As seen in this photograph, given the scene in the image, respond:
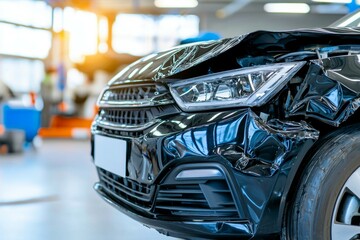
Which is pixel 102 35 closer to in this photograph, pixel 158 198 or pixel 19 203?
pixel 19 203

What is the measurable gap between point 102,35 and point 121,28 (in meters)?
0.83

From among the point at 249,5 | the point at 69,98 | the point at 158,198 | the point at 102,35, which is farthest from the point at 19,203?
the point at 249,5

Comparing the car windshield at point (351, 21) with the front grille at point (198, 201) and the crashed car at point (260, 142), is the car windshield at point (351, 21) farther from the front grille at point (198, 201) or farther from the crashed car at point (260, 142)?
the front grille at point (198, 201)

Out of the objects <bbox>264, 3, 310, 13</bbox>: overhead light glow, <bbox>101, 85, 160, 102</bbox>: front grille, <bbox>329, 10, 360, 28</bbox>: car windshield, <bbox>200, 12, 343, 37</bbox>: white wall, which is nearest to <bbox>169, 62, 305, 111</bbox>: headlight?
<bbox>101, 85, 160, 102</bbox>: front grille

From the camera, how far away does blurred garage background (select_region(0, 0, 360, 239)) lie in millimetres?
2590

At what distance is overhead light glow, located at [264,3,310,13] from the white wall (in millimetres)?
458

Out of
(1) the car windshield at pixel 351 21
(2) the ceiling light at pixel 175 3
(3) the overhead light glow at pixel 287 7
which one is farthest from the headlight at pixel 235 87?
(3) the overhead light glow at pixel 287 7

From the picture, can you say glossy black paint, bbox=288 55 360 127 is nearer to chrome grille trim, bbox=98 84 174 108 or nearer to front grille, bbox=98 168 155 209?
chrome grille trim, bbox=98 84 174 108

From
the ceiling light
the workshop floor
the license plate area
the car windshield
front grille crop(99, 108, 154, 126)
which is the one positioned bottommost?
the workshop floor

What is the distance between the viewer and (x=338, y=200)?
1.25 metres

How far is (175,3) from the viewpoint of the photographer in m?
13.9

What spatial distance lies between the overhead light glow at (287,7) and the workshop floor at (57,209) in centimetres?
1098

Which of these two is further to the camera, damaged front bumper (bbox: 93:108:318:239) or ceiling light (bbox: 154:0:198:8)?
ceiling light (bbox: 154:0:198:8)

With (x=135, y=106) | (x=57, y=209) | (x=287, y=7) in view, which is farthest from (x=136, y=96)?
(x=287, y=7)
